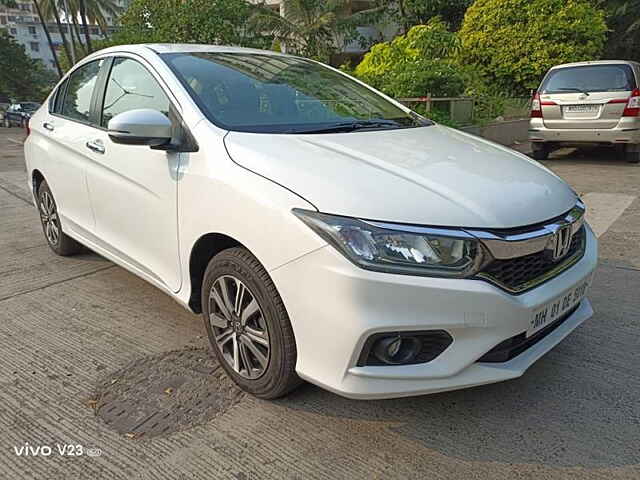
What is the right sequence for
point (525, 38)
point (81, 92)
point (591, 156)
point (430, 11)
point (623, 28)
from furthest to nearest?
point (623, 28), point (430, 11), point (525, 38), point (591, 156), point (81, 92)

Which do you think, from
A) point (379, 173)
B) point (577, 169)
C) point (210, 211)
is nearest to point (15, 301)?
point (210, 211)

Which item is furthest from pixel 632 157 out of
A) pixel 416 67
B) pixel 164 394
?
pixel 164 394

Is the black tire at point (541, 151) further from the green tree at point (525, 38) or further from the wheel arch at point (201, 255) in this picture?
the wheel arch at point (201, 255)

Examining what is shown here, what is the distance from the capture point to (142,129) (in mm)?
2566

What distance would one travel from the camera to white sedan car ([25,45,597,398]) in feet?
6.45

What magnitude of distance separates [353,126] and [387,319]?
1356 mm

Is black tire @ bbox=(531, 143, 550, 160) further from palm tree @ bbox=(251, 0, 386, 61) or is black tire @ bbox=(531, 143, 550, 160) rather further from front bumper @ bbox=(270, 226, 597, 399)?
palm tree @ bbox=(251, 0, 386, 61)

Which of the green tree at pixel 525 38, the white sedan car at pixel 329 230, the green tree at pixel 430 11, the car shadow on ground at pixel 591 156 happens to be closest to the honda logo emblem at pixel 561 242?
the white sedan car at pixel 329 230

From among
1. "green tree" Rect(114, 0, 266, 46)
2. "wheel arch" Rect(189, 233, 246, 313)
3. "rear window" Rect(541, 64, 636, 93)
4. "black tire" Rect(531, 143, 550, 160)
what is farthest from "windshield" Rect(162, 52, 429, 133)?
"green tree" Rect(114, 0, 266, 46)

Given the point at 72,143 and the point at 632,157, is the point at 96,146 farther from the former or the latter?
the point at 632,157

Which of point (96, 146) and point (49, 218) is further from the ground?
point (96, 146)

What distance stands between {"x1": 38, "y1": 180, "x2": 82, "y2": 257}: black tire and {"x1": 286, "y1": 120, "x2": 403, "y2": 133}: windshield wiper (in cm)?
250

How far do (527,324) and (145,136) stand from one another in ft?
6.19

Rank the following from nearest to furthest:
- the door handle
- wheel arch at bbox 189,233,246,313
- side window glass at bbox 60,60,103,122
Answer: wheel arch at bbox 189,233,246,313, the door handle, side window glass at bbox 60,60,103,122
